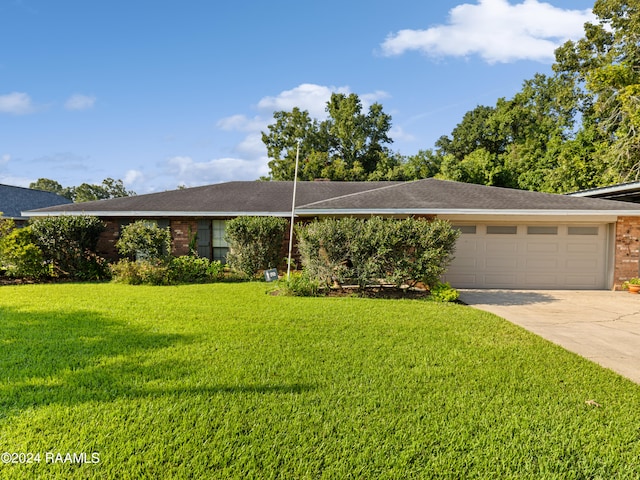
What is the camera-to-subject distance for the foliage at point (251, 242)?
11.4 metres

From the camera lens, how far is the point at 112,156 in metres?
16.2

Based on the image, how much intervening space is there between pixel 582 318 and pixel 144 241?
1175cm

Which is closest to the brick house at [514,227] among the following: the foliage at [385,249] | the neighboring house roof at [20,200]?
the foliage at [385,249]

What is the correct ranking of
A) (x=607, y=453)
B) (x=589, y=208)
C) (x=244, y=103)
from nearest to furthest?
(x=607, y=453) → (x=589, y=208) → (x=244, y=103)

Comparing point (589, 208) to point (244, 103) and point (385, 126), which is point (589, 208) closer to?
point (244, 103)

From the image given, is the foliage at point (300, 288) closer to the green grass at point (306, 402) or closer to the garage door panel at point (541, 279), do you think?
the green grass at point (306, 402)

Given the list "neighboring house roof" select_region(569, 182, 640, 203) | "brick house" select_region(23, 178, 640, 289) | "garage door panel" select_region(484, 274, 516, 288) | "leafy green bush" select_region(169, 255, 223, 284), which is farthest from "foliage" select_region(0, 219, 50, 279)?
"neighboring house roof" select_region(569, 182, 640, 203)

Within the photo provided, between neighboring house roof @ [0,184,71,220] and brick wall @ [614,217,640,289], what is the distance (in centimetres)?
2942

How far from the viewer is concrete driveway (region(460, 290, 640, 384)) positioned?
482 cm

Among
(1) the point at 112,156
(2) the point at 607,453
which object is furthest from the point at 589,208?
(1) the point at 112,156

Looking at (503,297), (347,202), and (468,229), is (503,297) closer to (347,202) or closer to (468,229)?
(468,229)

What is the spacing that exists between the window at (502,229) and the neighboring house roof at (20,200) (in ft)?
84.3

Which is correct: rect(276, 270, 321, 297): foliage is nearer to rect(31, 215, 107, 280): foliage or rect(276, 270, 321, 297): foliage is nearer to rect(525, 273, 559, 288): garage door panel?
rect(31, 215, 107, 280): foliage

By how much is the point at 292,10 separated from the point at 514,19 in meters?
7.87
